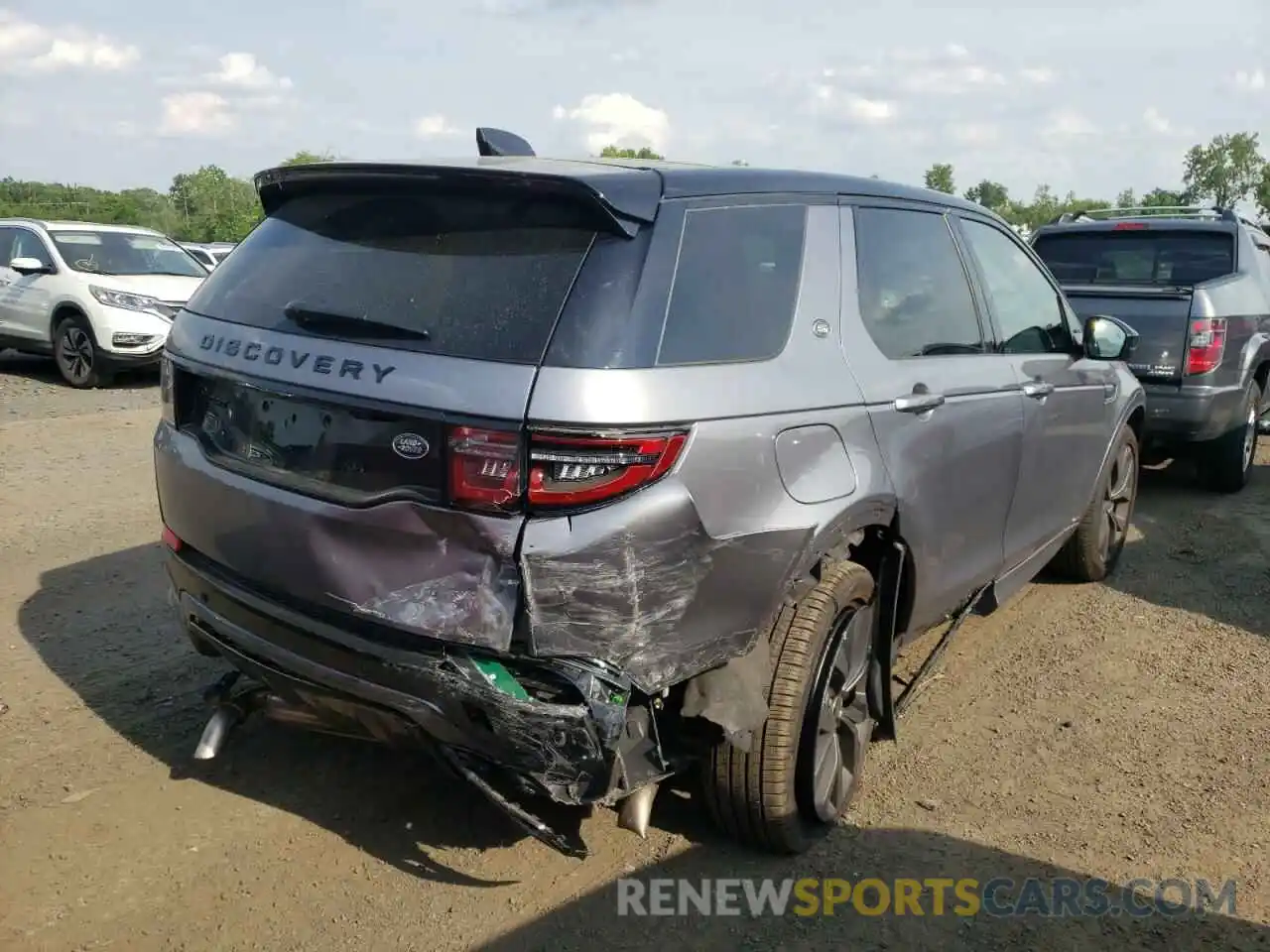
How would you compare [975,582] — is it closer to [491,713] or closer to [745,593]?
[745,593]

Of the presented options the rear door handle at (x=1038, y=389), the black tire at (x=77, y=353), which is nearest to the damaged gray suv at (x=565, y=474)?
the rear door handle at (x=1038, y=389)

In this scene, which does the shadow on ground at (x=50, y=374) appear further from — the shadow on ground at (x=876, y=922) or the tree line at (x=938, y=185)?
the tree line at (x=938, y=185)

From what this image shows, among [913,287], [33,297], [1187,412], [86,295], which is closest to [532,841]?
[913,287]

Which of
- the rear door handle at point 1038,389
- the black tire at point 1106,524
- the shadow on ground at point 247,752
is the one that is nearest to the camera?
the shadow on ground at point 247,752

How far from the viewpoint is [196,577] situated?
2.95 m

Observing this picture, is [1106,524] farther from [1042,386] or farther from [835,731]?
[835,731]

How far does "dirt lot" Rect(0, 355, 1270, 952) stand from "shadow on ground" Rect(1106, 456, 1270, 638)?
15 cm

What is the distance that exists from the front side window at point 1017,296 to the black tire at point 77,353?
9.87m

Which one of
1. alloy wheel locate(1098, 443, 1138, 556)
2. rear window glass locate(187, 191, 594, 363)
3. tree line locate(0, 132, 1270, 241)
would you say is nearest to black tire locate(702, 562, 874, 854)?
rear window glass locate(187, 191, 594, 363)

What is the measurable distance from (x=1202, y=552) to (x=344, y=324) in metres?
5.27

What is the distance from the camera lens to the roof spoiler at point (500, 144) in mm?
3564

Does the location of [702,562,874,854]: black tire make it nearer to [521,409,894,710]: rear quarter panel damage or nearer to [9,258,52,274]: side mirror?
[521,409,894,710]: rear quarter panel damage

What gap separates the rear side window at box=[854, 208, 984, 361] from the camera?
329cm

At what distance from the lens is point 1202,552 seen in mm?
6113
